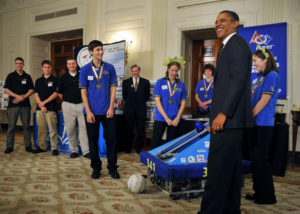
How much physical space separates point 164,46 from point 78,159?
3.31 meters

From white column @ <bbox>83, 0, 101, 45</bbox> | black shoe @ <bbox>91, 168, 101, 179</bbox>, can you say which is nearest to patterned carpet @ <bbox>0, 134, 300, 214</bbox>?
black shoe @ <bbox>91, 168, 101, 179</bbox>

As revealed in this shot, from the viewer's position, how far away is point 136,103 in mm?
5258

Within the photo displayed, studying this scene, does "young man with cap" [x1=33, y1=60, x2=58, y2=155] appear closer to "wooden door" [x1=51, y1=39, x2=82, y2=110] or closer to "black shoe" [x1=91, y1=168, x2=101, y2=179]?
"black shoe" [x1=91, y1=168, x2=101, y2=179]

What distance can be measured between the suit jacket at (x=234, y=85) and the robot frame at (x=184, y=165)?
2.77 feet

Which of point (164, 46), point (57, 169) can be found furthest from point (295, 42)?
point (57, 169)

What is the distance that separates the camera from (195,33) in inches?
245

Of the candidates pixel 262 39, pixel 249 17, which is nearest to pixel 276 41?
pixel 262 39

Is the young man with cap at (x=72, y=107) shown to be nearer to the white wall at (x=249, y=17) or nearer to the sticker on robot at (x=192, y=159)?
the sticker on robot at (x=192, y=159)

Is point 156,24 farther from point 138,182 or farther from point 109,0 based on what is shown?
point 138,182

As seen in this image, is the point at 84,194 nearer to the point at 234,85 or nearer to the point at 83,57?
the point at 234,85

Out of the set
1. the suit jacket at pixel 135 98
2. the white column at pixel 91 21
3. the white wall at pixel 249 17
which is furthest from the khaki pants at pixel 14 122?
the white wall at pixel 249 17

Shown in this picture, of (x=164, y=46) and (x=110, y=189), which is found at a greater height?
(x=164, y=46)

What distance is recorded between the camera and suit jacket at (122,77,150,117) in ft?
17.2

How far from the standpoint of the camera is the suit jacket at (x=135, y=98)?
5.23 meters
